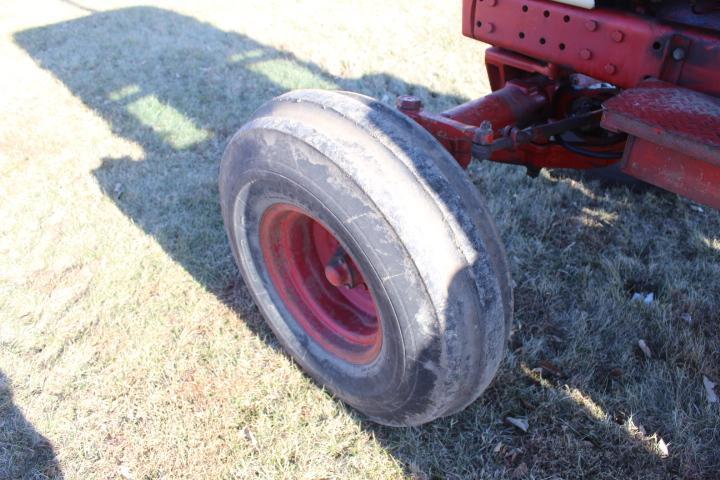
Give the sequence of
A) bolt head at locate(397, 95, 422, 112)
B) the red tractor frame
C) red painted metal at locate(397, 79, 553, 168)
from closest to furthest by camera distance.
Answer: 1. the red tractor frame
2. red painted metal at locate(397, 79, 553, 168)
3. bolt head at locate(397, 95, 422, 112)

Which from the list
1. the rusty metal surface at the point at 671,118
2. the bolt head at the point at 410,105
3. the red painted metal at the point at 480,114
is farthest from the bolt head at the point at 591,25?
the bolt head at the point at 410,105

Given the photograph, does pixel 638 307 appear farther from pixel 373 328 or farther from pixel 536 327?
pixel 373 328

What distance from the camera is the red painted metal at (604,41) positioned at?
65.4 inches

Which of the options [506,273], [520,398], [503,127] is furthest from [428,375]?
[503,127]

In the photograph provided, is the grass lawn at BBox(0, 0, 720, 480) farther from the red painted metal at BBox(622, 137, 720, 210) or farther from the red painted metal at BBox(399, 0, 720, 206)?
the red painted metal at BBox(622, 137, 720, 210)

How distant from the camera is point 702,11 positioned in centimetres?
168

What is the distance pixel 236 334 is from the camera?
261 cm

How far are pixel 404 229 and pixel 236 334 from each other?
1.36m

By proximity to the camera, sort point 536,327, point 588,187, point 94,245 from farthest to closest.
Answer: point 588,187, point 94,245, point 536,327

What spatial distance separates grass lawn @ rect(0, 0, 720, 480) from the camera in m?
2.11

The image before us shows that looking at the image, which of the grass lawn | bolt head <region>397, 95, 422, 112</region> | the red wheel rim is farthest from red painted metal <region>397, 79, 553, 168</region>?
the grass lawn

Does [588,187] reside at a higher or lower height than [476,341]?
lower

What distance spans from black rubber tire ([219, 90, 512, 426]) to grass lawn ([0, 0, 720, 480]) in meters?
0.55

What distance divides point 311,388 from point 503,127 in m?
1.27
